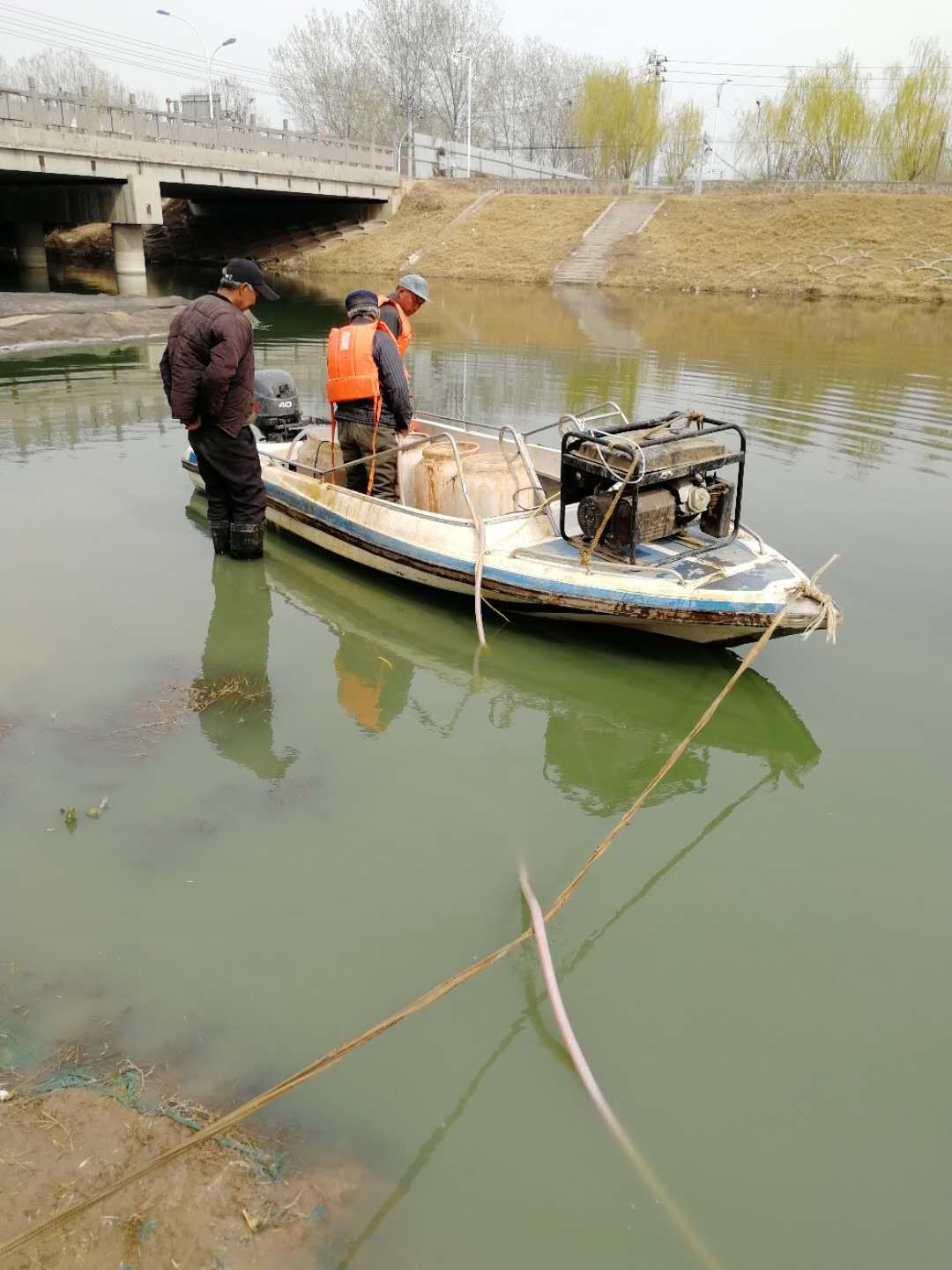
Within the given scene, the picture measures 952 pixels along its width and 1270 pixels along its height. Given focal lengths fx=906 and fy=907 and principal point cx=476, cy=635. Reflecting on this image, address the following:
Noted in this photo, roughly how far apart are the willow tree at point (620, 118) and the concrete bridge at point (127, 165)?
2309 cm

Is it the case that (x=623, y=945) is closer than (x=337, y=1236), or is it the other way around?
(x=337, y=1236)

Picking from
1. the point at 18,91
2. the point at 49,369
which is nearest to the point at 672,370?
the point at 49,369

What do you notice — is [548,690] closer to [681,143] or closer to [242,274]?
[242,274]

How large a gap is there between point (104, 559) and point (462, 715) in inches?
159

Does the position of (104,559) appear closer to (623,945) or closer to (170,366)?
(170,366)

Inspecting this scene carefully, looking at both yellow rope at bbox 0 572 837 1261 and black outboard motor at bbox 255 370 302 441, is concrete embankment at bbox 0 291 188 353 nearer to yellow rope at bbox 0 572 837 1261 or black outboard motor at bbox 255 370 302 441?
black outboard motor at bbox 255 370 302 441

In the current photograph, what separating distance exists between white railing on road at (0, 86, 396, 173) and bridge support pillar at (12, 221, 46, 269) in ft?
19.1

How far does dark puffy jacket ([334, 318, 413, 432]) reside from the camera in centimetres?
716

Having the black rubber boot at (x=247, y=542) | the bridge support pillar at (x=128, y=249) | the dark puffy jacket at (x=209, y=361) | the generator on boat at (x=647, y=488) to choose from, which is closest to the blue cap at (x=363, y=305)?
the dark puffy jacket at (x=209, y=361)

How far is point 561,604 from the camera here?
622cm

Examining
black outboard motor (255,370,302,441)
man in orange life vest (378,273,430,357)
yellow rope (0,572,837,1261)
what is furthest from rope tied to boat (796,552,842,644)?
black outboard motor (255,370,302,441)

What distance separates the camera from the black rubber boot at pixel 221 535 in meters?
8.09

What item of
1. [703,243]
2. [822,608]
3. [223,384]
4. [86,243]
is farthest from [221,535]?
[86,243]

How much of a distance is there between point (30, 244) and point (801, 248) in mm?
29546
